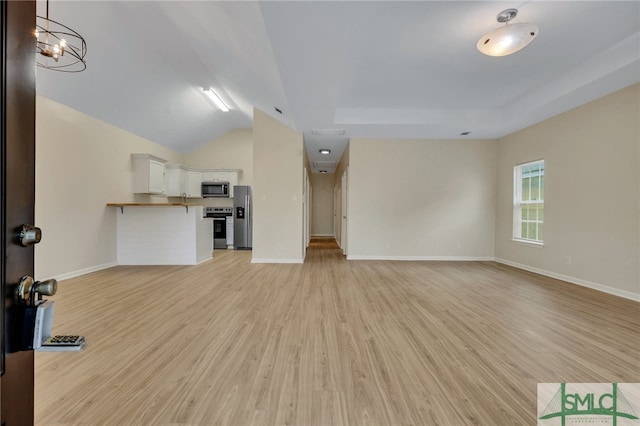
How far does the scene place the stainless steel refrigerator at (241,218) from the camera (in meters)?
7.72

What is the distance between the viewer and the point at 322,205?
11430 mm

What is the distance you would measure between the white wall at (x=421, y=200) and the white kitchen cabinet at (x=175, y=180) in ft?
15.2

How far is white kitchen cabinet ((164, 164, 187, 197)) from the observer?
7195 millimetres

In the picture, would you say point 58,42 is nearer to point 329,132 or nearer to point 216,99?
point 216,99

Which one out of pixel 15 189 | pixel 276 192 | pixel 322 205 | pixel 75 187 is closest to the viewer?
pixel 15 189

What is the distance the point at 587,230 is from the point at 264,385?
4822 mm

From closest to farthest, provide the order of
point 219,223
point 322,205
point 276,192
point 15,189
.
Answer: point 15,189 → point 276,192 → point 219,223 → point 322,205

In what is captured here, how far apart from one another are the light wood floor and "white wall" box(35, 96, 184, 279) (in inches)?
29.7

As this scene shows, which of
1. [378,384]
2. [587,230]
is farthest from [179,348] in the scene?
[587,230]

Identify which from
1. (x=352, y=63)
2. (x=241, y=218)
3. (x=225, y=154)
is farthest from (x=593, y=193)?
(x=225, y=154)

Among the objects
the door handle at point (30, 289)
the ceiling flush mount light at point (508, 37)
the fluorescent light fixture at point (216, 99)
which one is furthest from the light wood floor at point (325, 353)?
the fluorescent light fixture at point (216, 99)

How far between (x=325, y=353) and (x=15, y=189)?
1.94m

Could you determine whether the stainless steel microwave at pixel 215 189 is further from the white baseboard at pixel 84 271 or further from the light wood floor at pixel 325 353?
the light wood floor at pixel 325 353

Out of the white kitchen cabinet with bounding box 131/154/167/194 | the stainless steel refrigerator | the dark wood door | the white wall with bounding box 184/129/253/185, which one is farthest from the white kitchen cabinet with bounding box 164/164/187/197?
the dark wood door
